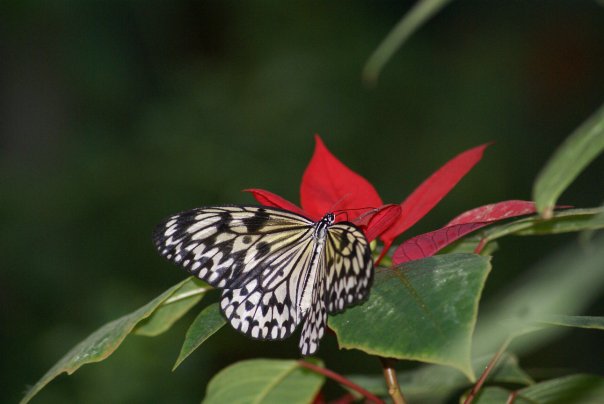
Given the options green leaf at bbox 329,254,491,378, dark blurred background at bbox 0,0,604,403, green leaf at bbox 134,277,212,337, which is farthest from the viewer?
dark blurred background at bbox 0,0,604,403

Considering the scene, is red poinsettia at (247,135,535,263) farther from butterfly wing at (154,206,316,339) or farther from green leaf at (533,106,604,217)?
green leaf at (533,106,604,217)

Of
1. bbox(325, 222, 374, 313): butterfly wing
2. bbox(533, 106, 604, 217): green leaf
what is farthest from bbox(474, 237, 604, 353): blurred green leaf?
bbox(325, 222, 374, 313): butterfly wing

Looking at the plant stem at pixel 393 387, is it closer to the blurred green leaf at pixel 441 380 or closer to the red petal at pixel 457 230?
the red petal at pixel 457 230

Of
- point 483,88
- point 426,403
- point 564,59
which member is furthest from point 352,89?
Result: point 426,403

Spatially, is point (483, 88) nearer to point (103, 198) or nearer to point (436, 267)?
point (103, 198)

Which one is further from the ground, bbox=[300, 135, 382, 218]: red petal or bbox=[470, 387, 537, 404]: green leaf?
bbox=[300, 135, 382, 218]: red petal

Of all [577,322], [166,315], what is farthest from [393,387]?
[166,315]
